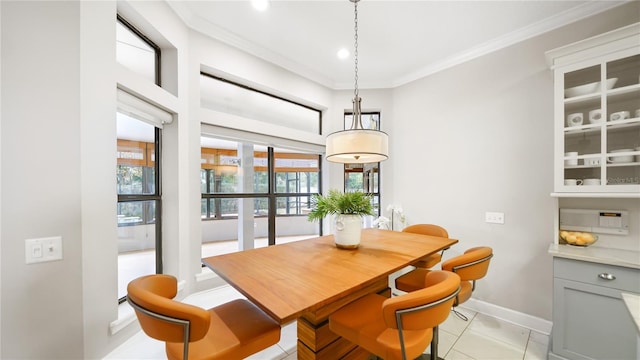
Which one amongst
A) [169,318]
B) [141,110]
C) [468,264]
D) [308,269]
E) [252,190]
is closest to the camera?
[169,318]

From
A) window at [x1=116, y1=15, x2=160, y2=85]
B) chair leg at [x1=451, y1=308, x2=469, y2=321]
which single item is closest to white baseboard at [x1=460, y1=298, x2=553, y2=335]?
chair leg at [x1=451, y1=308, x2=469, y2=321]

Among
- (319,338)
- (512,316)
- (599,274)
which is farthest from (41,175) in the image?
(512,316)

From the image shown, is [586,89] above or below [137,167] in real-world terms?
above

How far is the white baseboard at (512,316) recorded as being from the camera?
2.19 metres

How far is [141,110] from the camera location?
6.04 ft

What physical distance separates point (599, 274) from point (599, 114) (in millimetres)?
1198

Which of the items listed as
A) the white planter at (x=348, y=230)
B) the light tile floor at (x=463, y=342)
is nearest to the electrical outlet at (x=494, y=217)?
the light tile floor at (x=463, y=342)

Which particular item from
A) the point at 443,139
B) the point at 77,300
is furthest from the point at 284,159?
the point at 77,300

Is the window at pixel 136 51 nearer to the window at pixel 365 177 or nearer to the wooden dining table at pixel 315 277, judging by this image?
the wooden dining table at pixel 315 277

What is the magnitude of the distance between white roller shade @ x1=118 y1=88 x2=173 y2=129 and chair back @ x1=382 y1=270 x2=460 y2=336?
6.91ft

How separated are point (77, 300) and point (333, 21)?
2866mm

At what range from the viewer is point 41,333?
124 centimetres

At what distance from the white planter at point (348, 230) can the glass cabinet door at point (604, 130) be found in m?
1.73

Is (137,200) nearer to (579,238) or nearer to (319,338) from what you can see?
(319,338)
